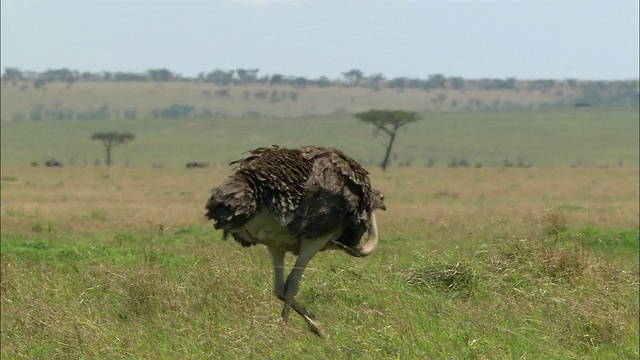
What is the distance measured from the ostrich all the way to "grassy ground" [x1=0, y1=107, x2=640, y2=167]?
59859 millimetres

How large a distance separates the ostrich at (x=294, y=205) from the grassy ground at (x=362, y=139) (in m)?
59.9

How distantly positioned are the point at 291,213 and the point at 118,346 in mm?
1554

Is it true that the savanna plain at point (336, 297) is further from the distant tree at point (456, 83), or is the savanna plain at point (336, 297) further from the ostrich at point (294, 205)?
the distant tree at point (456, 83)

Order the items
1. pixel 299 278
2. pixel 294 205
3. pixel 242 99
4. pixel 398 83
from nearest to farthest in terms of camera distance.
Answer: pixel 294 205
pixel 299 278
pixel 242 99
pixel 398 83

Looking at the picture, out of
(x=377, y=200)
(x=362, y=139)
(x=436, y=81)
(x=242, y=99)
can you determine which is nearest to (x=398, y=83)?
(x=436, y=81)

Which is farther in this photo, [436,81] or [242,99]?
[436,81]

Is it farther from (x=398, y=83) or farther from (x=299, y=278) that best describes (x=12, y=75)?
(x=299, y=278)

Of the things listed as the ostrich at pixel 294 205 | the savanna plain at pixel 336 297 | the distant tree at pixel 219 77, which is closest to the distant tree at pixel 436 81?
the distant tree at pixel 219 77

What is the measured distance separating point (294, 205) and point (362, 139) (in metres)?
76.9

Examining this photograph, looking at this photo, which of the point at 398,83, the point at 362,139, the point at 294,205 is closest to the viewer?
the point at 294,205

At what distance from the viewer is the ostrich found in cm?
677

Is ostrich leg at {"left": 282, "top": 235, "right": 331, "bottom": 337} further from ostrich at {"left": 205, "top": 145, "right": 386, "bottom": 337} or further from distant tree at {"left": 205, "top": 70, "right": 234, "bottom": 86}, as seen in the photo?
distant tree at {"left": 205, "top": 70, "right": 234, "bottom": 86}

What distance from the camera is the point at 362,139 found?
8388 centimetres

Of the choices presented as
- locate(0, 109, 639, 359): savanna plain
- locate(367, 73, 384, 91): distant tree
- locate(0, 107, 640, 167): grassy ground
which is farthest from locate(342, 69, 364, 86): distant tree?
locate(0, 109, 639, 359): savanna plain
